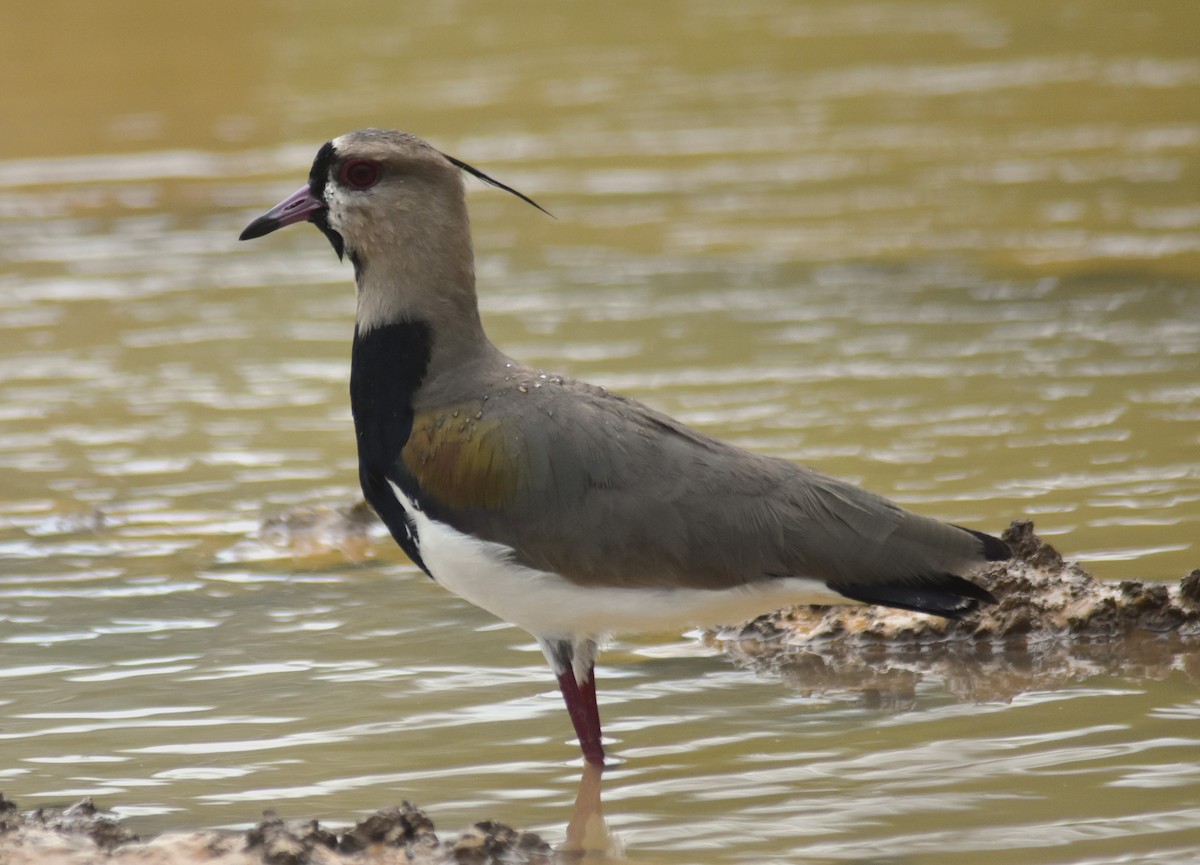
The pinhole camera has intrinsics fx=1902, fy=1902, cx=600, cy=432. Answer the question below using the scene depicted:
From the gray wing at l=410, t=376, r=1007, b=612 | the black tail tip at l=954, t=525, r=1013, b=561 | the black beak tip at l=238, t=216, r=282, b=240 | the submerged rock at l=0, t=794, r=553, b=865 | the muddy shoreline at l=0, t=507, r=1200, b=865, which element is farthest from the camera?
the muddy shoreline at l=0, t=507, r=1200, b=865

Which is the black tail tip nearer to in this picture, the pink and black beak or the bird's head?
the bird's head

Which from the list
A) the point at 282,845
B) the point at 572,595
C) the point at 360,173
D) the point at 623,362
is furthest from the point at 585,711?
the point at 623,362

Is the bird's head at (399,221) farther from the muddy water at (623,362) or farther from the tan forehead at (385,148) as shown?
the muddy water at (623,362)

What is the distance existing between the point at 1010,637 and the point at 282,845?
10.0 feet

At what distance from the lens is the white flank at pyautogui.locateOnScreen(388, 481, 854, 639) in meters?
5.79

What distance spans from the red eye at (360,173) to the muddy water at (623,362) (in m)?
1.78

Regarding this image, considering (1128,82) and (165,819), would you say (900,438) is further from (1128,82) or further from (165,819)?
(1128,82)

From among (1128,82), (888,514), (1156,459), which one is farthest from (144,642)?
(1128,82)

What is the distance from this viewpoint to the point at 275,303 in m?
12.0

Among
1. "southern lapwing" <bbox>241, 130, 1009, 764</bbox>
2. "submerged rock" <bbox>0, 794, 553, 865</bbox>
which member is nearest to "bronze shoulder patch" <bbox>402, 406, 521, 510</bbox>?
"southern lapwing" <bbox>241, 130, 1009, 764</bbox>

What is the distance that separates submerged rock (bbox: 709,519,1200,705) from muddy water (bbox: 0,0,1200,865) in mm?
137

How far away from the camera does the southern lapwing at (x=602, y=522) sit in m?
5.75

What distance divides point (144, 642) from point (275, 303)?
16.5 feet

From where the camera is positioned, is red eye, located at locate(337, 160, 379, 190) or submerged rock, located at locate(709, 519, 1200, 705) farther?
submerged rock, located at locate(709, 519, 1200, 705)
